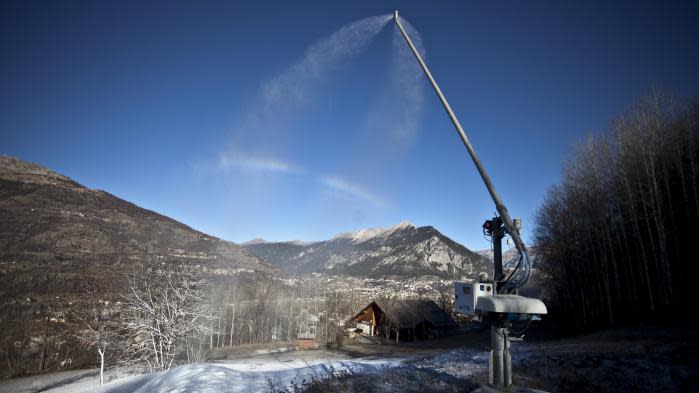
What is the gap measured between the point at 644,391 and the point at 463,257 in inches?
7323

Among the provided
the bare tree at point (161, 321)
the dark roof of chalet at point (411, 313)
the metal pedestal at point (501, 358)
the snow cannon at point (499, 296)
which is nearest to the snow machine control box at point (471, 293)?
the snow cannon at point (499, 296)

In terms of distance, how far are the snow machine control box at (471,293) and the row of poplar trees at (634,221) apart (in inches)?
872

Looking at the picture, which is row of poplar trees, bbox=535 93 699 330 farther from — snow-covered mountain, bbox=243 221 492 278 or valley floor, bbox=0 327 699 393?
snow-covered mountain, bbox=243 221 492 278

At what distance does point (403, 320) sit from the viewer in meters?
43.5

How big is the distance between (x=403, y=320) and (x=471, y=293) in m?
38.2

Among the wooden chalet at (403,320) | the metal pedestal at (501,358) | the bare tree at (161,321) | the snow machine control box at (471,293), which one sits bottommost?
the wooden chalet at (403,320)

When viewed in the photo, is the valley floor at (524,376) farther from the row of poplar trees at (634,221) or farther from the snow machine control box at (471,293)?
the row of poplar trees at (634,221)

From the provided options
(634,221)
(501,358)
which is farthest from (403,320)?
(501,358)

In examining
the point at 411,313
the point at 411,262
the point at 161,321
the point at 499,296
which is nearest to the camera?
the point at 499,296

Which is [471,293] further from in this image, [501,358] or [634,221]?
[634,221]

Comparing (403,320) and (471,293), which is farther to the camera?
(403,320)

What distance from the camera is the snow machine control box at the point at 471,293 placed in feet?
26.9

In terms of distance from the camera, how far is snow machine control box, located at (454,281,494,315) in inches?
323

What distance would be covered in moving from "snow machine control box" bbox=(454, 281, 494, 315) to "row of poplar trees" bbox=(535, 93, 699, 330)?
22.2 m
